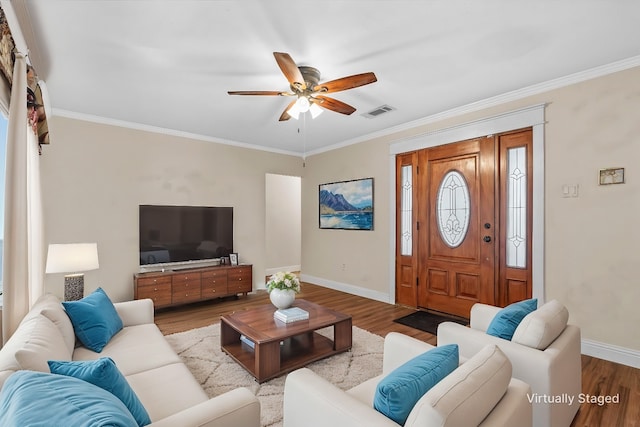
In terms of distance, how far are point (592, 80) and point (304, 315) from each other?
11.6 ft

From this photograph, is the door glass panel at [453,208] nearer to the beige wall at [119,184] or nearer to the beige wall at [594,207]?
the beige wall at [594,207]

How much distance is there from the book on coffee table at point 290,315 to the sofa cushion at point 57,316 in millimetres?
1479

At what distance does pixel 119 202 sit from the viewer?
14.0 ft

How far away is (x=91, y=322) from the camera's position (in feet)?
6.82

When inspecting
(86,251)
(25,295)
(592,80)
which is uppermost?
(592,80)

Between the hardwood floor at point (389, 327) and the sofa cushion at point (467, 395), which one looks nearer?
the sofa cushion at point (467, 395)

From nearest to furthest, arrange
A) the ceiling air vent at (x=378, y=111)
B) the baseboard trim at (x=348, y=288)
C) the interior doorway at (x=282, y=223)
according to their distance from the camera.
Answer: the ceiling air vent at (x=378, y=111)
the baseboard trim at (x=348, y=288)
the interior doorway at (x=282, y=223)

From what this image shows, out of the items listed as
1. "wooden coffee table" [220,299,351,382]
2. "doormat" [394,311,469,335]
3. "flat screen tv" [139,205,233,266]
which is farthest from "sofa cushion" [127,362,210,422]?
"flat screen tv" [139,205,233,266]

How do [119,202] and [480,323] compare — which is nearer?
[480,323]

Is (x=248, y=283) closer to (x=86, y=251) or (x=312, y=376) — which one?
(x=86, y=251)

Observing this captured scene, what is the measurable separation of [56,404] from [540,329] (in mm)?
2143

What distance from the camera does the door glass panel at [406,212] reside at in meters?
4.52

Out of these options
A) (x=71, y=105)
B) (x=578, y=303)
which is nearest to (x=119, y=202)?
(x=71, y=105)

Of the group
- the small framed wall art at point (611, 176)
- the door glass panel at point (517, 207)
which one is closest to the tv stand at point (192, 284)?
the door glass panel at point (517, 207)
